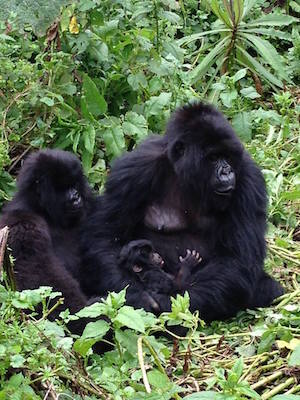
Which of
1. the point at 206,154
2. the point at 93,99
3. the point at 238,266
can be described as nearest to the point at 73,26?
the point at 93,99

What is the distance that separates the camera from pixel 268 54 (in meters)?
6.82

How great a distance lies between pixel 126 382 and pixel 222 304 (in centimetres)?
119

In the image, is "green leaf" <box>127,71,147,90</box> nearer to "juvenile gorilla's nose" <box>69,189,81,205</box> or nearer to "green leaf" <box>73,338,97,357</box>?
"juvenile gorilla's nose" <box>69,189,81,205</box>

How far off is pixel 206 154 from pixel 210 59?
266 centimetres

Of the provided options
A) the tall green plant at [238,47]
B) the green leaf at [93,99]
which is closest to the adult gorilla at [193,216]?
the green leaf at [93,99]

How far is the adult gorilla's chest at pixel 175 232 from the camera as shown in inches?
178

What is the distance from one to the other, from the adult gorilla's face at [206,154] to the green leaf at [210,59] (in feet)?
7.65

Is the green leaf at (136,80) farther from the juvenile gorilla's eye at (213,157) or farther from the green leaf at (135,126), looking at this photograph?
the juvenile gorilla's eye at (213,157)

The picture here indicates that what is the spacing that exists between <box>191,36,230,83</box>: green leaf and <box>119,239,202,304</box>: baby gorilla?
251 centimetres


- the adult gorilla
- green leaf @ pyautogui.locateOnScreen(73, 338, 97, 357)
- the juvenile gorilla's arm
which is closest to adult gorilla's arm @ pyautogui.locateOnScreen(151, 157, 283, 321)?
the adult gorilla

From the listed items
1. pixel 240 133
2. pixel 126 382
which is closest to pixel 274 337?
pixel 126 382

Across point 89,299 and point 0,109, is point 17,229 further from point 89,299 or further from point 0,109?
point 0,109

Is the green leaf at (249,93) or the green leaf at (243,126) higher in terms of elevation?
the green leaf at (249,93)

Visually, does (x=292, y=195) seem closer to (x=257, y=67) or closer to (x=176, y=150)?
(x=176, y=150)
